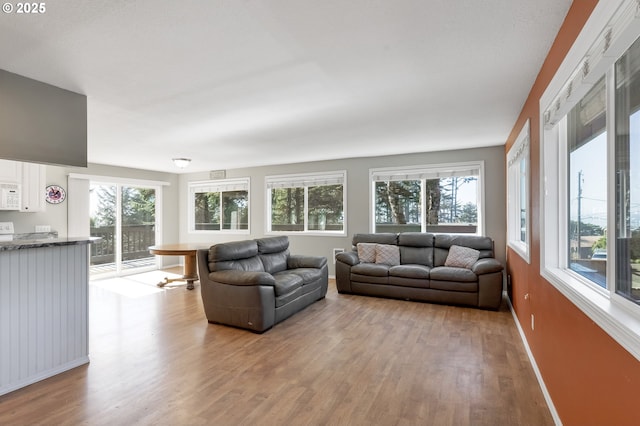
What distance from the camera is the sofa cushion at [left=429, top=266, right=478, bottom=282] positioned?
4.28m

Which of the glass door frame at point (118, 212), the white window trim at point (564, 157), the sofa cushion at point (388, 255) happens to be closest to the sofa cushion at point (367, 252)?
the sofa cushion at point (388, 255)

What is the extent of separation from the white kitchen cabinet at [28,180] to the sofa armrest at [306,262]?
394cm

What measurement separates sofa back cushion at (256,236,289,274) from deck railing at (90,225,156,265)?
3.56m

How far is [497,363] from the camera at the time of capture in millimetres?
2670

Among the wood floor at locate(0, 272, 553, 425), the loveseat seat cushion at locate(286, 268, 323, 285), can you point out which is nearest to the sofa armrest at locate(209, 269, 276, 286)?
the wood floor at locate(0, 272, 553, 425)

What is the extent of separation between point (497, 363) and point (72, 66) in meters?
4.06

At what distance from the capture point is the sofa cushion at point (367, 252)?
531 cm

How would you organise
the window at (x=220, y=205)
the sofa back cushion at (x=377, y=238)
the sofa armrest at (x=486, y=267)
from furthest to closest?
the window at (x=220, y=205)
the sofa back cushion at (x=377, y=238)
the sofa armrest at (x=486, y=267)

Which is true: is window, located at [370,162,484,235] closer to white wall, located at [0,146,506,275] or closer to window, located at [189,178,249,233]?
white wall, located at [0,146,506,275]

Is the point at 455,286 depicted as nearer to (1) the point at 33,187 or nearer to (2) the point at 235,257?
(2) the point at 235,257

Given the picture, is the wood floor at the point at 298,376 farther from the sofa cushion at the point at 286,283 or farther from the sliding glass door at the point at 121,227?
the sliding glass door at the point at 121,227

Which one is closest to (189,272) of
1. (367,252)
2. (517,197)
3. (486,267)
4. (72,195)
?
(72,195)

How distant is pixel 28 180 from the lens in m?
4.73

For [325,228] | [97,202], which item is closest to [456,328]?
[325,228]
